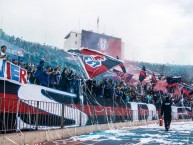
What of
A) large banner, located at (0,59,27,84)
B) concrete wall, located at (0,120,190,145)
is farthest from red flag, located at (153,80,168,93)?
large banner, located at (0,59,27,84)

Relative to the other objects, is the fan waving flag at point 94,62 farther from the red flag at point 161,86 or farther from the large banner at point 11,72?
the red flag at point 161,86

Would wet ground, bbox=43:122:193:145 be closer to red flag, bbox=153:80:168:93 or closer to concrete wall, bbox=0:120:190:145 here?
concrete wall, bbox=0:120:190:145

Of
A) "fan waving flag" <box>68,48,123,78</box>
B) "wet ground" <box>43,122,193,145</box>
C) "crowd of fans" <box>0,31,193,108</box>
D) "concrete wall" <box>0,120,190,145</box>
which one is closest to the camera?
"concrete wall" <box>0,120,190,145</box>

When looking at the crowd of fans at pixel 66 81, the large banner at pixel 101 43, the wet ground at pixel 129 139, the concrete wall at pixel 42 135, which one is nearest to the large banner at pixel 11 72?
the concrete wall at pixel 42 135

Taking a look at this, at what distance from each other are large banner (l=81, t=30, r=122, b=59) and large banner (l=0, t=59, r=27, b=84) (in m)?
52.2

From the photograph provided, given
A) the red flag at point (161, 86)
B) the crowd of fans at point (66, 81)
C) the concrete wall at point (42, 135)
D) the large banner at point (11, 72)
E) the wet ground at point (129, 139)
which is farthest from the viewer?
the red flag at point (161, 86)

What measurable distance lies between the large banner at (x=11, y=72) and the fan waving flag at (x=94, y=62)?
18.7 ft

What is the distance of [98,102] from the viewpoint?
18.2 metres

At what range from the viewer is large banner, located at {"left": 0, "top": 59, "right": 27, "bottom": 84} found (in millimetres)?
9984

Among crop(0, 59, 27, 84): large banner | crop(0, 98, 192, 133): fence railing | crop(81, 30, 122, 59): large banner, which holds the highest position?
crop(81, 30, 122, 59): large banner

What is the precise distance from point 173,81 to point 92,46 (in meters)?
29.5

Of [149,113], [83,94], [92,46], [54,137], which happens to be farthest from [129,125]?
[92,46]

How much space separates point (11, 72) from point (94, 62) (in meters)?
6.84

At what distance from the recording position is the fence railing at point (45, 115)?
10.1m
